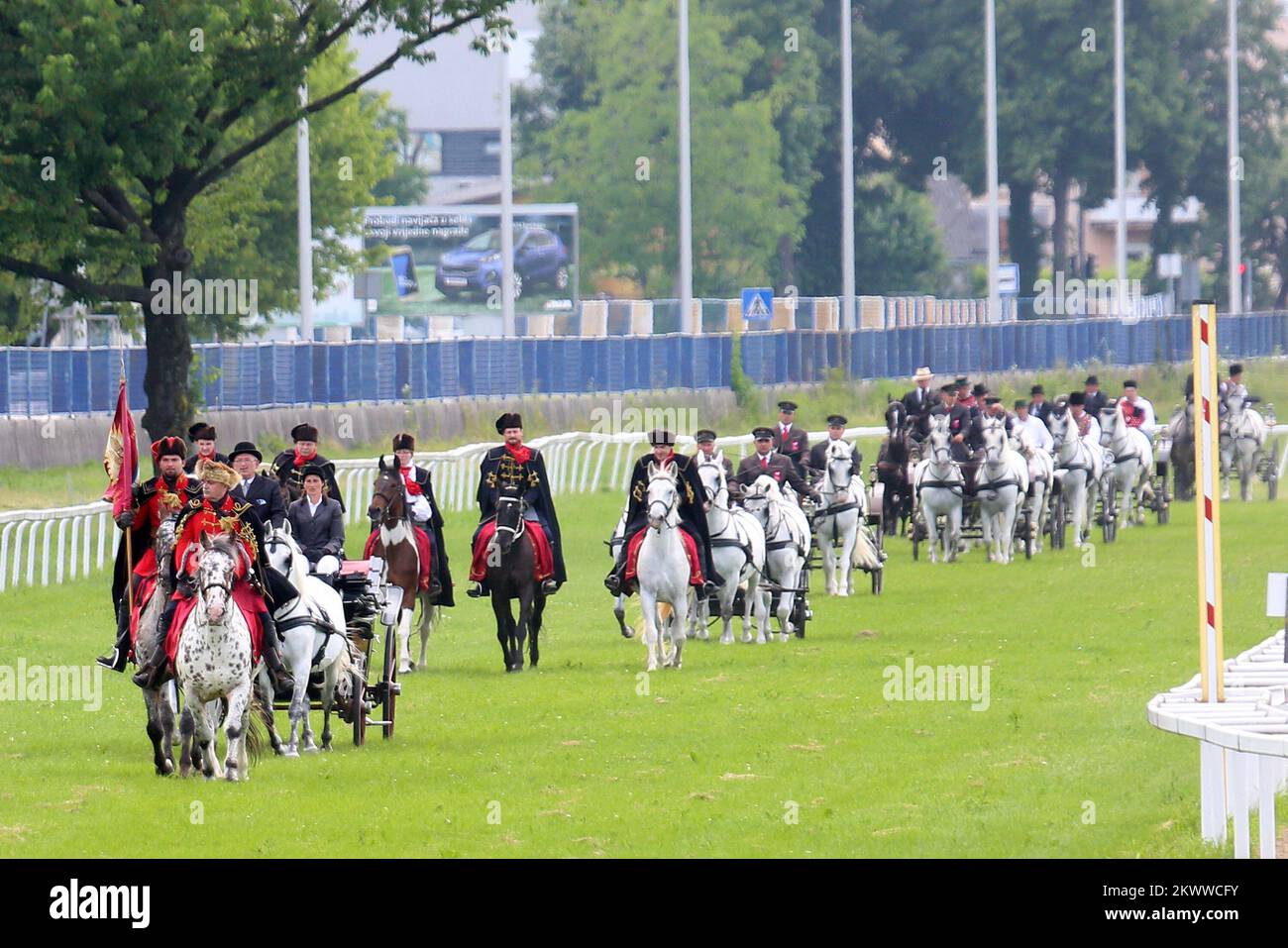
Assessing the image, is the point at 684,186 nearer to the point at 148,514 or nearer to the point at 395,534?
the point at 395,534

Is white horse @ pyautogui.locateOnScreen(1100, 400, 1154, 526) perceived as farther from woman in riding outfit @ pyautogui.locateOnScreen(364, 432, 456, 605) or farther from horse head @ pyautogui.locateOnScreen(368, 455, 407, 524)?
horse head @ pyautogui.locateOnScreen(368, 455, 407, 524)

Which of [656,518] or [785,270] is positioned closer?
[656,518]

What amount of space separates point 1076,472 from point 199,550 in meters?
19.9

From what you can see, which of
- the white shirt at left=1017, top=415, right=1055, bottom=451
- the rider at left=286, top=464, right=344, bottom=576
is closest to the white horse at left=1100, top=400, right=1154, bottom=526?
the white shirt at left=1017, top=415, right=1055, bottom=451

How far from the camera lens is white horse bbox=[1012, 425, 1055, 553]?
31156 mm

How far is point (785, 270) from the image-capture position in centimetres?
8100

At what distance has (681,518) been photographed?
69.6 feet

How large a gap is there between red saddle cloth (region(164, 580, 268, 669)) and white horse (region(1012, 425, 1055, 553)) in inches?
682

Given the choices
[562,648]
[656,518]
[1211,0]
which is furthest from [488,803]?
[1211,0]

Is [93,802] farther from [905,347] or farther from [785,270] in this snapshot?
[785,270]

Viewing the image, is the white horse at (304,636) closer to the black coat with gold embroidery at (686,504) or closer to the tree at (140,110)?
the black coat with gold embroidery at (686,504)

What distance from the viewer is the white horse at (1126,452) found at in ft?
115

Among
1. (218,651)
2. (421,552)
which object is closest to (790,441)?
(421,552)

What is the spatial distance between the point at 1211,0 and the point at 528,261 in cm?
2376
